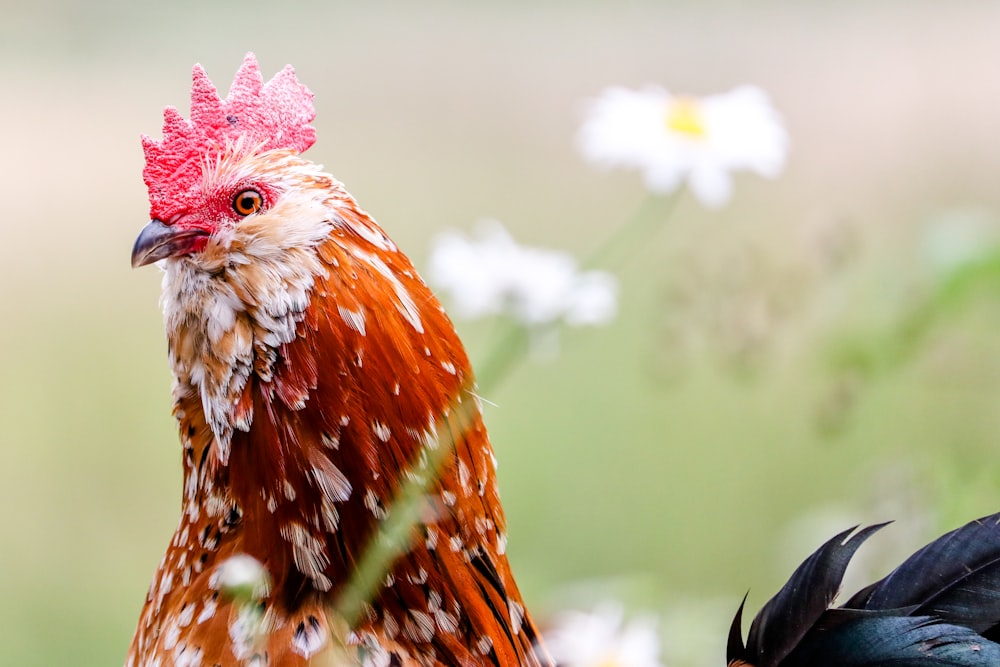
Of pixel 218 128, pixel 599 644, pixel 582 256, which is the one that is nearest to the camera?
pixel 218 128

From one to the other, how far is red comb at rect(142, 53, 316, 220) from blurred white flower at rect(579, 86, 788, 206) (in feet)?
1.17

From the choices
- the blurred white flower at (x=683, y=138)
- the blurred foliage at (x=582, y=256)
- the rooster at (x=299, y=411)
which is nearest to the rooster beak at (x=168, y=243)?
the rooster at (x=299, y=411)

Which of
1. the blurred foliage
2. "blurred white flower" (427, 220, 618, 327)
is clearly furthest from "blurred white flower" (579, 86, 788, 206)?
the blurred foliage

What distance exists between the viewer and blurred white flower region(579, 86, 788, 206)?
1.10 meters

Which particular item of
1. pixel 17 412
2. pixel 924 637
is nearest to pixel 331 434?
pixel 924 637

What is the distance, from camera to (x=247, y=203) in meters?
0.77

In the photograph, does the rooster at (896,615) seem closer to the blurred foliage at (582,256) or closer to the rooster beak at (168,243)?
the rooster beak at (168,243)

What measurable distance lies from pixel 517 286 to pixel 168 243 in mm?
262

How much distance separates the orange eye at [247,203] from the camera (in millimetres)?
771

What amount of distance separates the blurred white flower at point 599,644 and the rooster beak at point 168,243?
56 centimetres

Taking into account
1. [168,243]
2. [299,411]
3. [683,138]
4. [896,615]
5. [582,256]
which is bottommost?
[896,615]

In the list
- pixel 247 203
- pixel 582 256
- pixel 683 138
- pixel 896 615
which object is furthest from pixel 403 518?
pixel 582 256

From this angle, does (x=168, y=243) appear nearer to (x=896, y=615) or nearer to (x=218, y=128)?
(x=218, y=128)

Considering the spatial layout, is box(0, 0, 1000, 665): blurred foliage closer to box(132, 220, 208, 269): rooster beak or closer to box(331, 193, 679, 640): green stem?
box(331, 193, 679, 640): green stem
